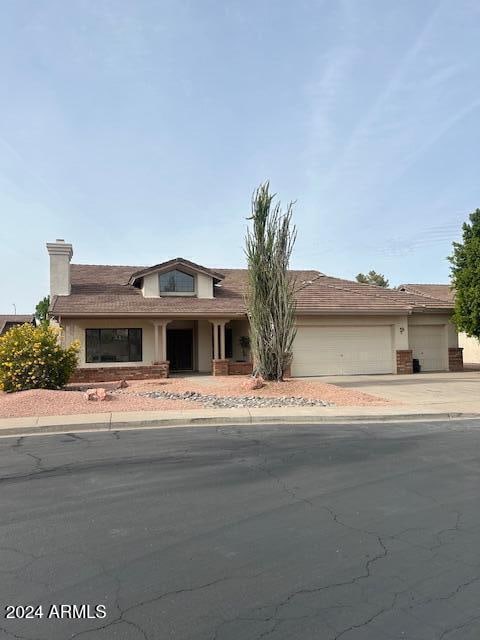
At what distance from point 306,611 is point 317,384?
13419mm

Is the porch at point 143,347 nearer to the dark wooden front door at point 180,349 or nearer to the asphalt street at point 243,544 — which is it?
the dark wooden front door at point 180,349

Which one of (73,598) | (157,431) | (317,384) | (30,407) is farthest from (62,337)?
(73,598)

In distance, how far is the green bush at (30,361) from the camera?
48.2 feet

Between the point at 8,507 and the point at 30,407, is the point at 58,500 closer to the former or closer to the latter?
the point at 8,507

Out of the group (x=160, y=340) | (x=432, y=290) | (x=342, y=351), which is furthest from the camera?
(x=432, y=290)

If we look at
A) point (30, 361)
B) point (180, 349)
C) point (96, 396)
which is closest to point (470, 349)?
point (180, 349)

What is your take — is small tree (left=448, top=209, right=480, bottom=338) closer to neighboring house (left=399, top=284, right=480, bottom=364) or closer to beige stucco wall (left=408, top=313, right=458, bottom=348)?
beige stucco wall (left=408, top=313, right=458, bottom=348)

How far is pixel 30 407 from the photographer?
1218 centimetres

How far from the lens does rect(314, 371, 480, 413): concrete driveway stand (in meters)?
13.2

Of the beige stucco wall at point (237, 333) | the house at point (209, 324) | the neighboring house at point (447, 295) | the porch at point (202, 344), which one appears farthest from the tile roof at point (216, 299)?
the neighboring house at point (447, 295)

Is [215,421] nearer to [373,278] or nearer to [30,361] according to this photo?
[30,361]

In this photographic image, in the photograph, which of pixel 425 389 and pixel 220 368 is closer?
pixel 425 389

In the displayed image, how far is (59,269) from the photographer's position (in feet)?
75.5

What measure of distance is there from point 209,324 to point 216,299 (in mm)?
→ 1233
